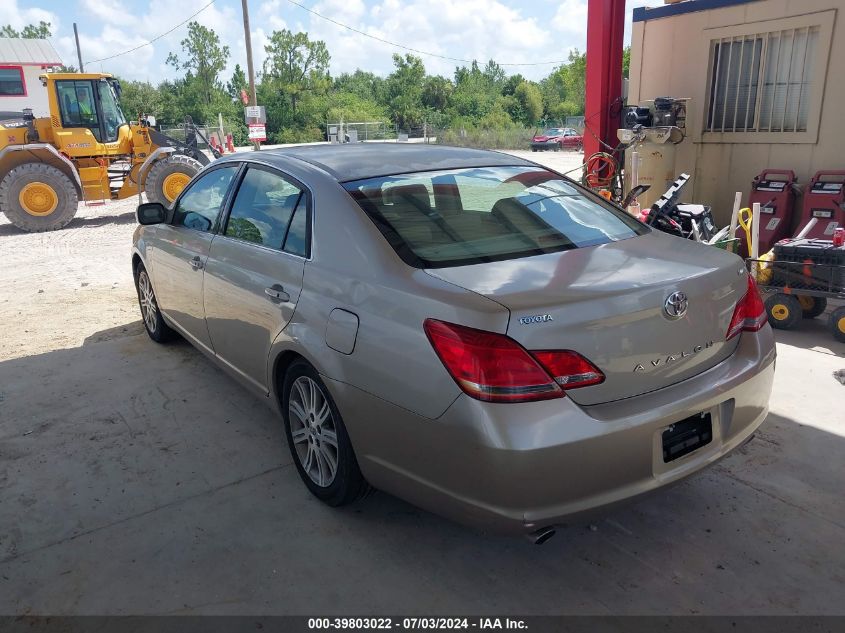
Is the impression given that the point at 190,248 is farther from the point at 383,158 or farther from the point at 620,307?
the point at 620,307

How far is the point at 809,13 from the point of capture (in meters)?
7.48

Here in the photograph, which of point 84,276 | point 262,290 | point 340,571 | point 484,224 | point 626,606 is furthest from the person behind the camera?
point 84,276

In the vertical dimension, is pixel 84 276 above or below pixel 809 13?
below

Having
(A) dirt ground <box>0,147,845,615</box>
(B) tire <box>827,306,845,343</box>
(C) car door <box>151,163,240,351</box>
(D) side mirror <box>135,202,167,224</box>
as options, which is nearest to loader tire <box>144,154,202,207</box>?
(D) side mirror <box>135,202,167,224</box>

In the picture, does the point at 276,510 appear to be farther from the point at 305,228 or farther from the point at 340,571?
the point at 305,228

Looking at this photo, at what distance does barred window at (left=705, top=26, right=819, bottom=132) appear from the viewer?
779 centimetres

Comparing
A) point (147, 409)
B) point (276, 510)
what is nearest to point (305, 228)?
point (276, 510)

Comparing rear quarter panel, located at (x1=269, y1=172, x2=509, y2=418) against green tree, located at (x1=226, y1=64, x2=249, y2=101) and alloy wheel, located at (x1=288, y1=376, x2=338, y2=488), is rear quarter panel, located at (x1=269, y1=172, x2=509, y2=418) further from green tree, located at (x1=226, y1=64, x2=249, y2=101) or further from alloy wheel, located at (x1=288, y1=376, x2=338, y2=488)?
green tree, located at (x1=226, y1=64, x2=249, y2=101)

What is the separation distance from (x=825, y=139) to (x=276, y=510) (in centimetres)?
749

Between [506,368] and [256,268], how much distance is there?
1.70 meters

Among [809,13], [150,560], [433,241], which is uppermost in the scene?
[809,13]

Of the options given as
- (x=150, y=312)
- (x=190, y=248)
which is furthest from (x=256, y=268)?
(x=150, y=312)

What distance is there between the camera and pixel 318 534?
9.58 feet

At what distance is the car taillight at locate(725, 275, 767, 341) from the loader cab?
13.5 metres
